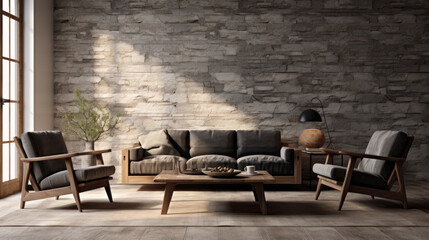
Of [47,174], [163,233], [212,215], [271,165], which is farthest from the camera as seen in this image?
[271,165]

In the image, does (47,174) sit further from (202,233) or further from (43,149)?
(202,233)

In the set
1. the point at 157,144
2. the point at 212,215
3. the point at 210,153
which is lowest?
the point at 212,215

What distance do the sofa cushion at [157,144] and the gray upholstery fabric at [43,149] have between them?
56.8 inches

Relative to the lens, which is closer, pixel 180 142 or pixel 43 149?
pixel 43 149

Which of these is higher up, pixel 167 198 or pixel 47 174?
pixel 47 174

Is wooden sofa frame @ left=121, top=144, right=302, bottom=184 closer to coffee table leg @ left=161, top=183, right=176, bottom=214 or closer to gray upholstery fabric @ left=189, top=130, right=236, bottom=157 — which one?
gray upholstery fabric @ left=189, top=130, right=236, bottom=157

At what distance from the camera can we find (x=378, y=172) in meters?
4.50

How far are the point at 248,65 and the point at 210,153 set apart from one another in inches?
61.1

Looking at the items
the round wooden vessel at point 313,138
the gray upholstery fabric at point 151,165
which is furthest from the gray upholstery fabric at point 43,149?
the round wooden vessel at point 313,138

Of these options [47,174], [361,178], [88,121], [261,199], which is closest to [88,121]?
[88,121]

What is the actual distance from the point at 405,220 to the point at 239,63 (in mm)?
3587

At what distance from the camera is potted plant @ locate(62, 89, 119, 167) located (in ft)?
20.1

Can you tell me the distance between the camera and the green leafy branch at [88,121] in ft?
20.2

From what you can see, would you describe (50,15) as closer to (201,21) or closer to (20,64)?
(20,64)
